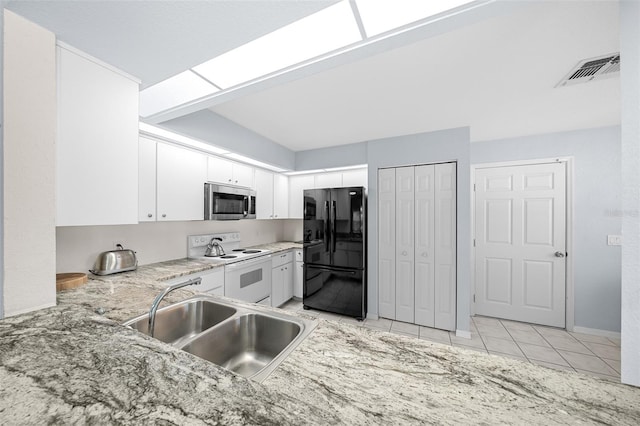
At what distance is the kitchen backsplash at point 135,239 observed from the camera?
1932 millimetres

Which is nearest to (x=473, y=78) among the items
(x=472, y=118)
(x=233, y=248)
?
(x=472, y=118)

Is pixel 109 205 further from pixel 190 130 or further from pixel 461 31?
pixel 461 31

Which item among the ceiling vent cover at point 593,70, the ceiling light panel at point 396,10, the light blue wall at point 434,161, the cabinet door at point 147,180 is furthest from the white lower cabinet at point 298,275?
the ceiling vent cover at point 593,70

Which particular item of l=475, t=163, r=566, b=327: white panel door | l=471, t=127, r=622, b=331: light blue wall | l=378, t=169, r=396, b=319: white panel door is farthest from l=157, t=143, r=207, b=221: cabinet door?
l=471, t=127, r=622, b=331: light blue wall

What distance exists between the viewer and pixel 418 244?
10.1ft

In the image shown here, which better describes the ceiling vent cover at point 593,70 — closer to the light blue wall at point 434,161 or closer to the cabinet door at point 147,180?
the light blue wall at point 434,161

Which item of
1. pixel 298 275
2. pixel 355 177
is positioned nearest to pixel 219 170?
pixel 355 177

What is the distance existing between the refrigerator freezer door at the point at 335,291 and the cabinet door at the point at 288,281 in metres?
0.31

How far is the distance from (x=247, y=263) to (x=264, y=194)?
3.74 ft

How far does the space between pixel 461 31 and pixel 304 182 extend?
9.57ft

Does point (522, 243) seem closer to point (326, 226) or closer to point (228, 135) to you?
point (326, 226)

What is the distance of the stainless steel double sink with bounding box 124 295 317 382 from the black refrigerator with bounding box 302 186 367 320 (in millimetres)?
2114

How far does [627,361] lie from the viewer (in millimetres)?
930

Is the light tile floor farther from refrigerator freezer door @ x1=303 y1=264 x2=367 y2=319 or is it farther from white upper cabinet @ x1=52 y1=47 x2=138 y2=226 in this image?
white upper cabinet @ x1=52 y1=47 x2=138 y2=226
